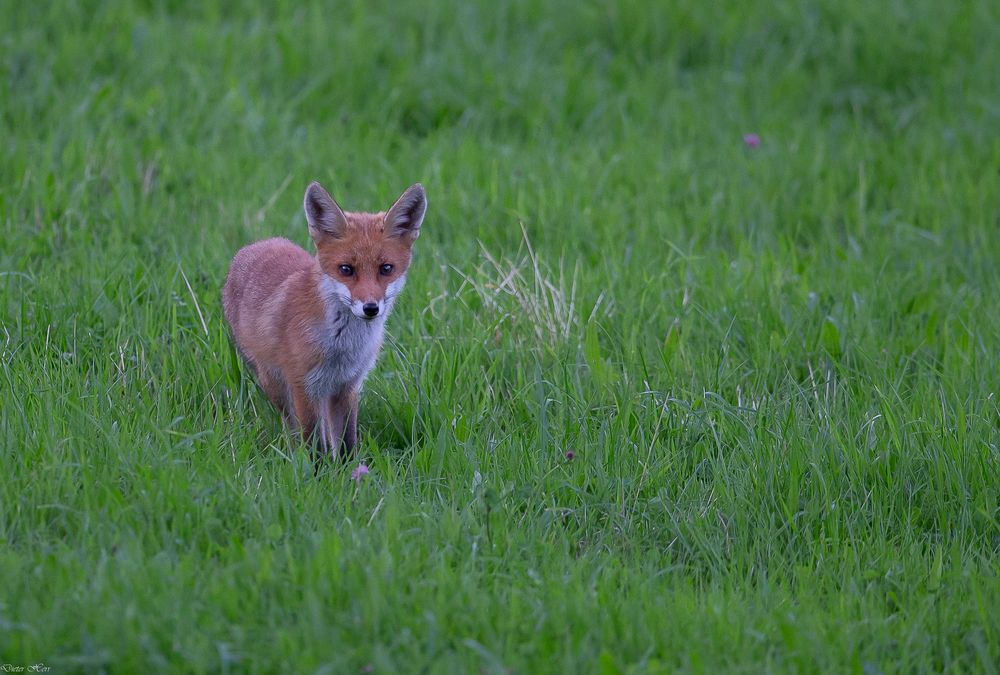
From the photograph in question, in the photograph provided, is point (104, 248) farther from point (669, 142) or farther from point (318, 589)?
point (669, 142)

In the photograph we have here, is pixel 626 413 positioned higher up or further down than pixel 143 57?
further down

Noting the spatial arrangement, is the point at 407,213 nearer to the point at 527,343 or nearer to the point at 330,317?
the point at 330,317

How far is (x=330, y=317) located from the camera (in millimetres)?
5117

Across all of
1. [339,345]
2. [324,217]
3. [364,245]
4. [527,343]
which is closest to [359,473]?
[339,345]

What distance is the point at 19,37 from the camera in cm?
876

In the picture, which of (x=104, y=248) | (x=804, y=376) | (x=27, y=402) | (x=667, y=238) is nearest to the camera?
(x=27, y=402)

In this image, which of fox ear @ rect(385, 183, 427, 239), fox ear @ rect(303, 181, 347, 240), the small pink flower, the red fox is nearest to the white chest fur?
the red fox

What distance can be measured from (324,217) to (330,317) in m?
0.49

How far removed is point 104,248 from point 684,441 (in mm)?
3779

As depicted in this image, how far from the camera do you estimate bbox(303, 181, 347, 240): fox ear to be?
5121mm

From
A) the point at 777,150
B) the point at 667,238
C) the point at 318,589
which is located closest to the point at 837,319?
the point at 667,238

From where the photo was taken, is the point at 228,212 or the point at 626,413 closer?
the point at 626,413

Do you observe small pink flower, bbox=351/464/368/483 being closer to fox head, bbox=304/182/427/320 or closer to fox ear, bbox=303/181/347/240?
fox head, bbox=304/182/427/320

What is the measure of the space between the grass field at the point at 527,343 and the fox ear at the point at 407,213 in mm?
708
